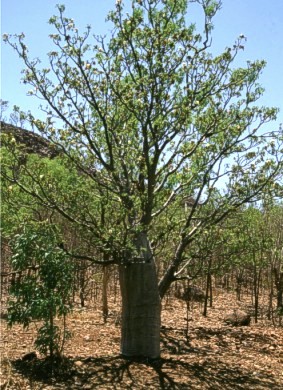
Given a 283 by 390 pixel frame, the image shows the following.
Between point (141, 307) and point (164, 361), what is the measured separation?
2.82ft

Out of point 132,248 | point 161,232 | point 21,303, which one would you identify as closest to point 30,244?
point 21,303

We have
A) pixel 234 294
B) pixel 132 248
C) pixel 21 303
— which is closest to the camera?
pixel 21 303

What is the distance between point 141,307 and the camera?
639 centimetres

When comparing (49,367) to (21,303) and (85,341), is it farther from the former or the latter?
(85,341)

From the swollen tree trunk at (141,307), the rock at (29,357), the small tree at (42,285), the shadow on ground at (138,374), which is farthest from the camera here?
the swollen tree trunk at (141,307)

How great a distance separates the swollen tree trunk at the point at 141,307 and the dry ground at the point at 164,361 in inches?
9.1

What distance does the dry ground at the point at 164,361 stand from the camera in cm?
537

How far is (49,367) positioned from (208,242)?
3.08 metres

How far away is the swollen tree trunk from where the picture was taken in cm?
638

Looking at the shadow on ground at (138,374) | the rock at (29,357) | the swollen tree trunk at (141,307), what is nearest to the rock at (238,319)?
the shadow on ground at (138,374)

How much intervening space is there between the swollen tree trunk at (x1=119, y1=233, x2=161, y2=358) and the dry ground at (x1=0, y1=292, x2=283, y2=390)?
0.76 feet

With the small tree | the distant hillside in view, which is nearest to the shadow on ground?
the small tree

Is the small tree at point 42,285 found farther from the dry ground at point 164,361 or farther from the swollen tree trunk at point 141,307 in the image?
the swollen tree trunk at point 141,307

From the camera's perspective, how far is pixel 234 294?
60.3 ft
